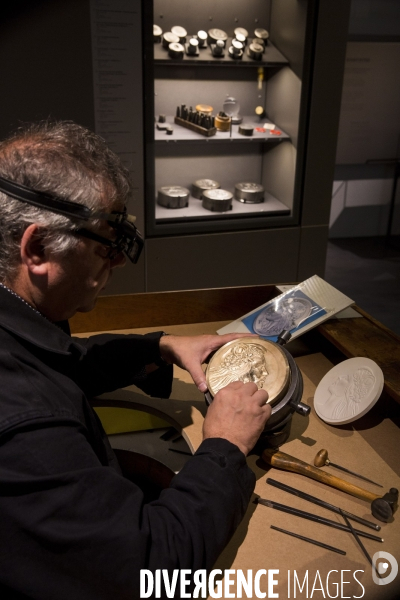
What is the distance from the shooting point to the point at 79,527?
949mm

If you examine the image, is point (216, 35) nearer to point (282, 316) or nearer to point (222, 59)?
point (222, 59)

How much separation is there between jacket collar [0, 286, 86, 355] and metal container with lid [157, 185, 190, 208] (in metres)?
2.52

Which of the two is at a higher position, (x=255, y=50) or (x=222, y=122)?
(x=255, y=50)

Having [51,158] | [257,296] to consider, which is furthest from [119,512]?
[257,296]

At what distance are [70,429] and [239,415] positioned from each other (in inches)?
16.3

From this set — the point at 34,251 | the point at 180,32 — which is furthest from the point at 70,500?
the point at 180,32

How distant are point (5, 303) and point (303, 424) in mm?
899

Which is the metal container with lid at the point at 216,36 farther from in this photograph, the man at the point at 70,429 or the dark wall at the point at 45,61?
the man at the point at 70,429

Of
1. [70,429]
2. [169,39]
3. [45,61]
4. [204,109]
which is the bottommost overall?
[70,429]

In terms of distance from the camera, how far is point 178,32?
3.46 m

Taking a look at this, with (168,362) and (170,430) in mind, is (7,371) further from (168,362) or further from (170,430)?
(170,430)

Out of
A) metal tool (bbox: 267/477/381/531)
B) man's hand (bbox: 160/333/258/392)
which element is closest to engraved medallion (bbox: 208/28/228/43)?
man's hand (bbox: 160/333/258/392)

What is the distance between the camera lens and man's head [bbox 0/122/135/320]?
111 cm

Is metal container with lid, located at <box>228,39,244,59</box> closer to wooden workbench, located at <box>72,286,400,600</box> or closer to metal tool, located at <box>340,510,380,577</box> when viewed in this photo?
wooden workbench, located at <box>72,286,400,600</box>
